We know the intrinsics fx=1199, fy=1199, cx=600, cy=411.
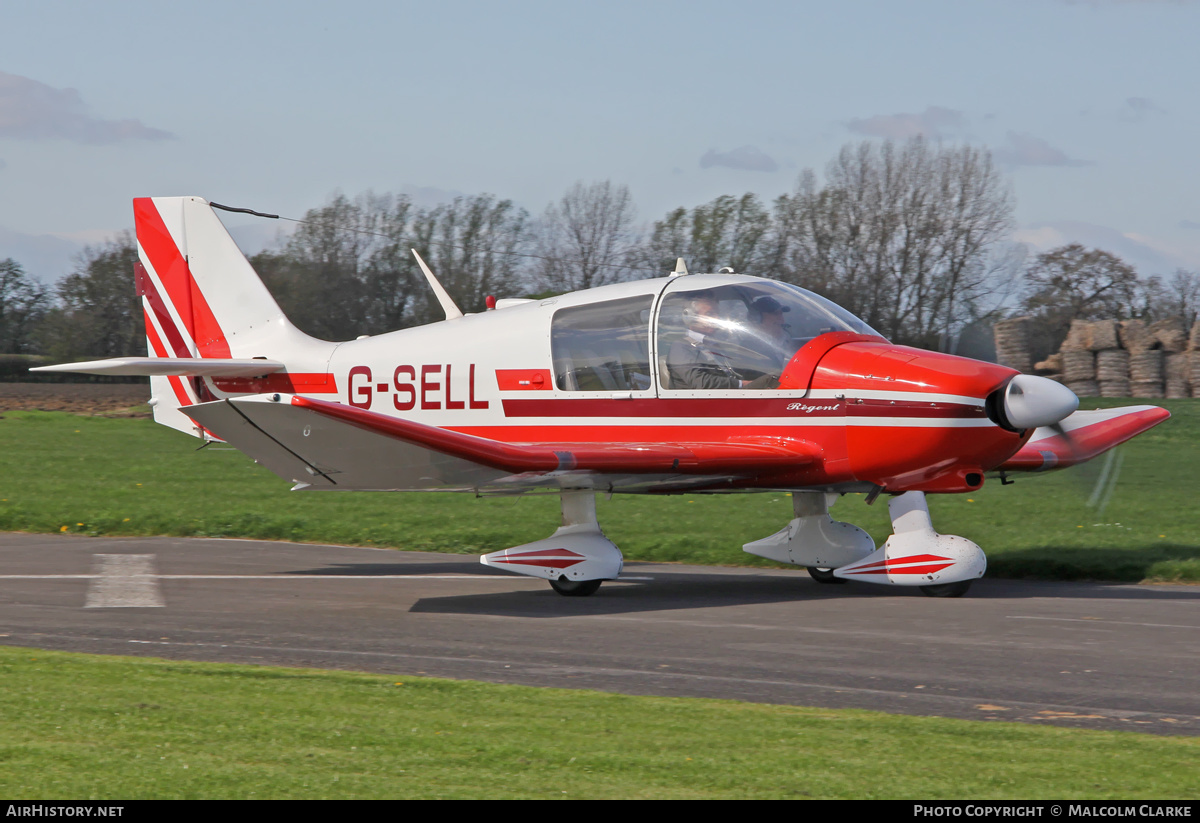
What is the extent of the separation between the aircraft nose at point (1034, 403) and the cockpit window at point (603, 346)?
2.95 metres

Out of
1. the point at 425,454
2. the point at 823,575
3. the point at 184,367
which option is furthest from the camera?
the point at 184,367

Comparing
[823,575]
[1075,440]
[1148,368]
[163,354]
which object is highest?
[163,354]

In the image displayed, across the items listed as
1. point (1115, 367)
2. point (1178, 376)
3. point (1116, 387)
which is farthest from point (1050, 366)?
point (1178, 376)

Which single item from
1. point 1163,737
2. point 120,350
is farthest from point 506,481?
point 120,350

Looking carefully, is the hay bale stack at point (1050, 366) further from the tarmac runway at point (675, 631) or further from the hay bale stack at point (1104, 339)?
the tarmac runway at point (675, 631)

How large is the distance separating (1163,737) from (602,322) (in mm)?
6168

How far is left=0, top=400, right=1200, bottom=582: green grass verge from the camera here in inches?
473

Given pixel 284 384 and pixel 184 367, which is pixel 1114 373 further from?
pixel 184 367

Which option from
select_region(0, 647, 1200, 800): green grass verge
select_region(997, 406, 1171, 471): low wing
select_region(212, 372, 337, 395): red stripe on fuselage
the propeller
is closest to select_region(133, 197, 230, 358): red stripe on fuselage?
select_region(212, 372, 337, 395): red stripe on fuselage

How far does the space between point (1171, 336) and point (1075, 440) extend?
30101 millimetres

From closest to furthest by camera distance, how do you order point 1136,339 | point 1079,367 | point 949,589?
point 949,589, point 1136,339, point 1079,367

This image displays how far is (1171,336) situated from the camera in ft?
124

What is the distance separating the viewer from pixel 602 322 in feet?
34.5

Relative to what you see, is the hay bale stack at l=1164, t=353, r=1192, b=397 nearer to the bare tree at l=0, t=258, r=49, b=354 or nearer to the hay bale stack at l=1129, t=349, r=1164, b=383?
the hay bale stack at l=1129, t=349, r=1164, b=383
